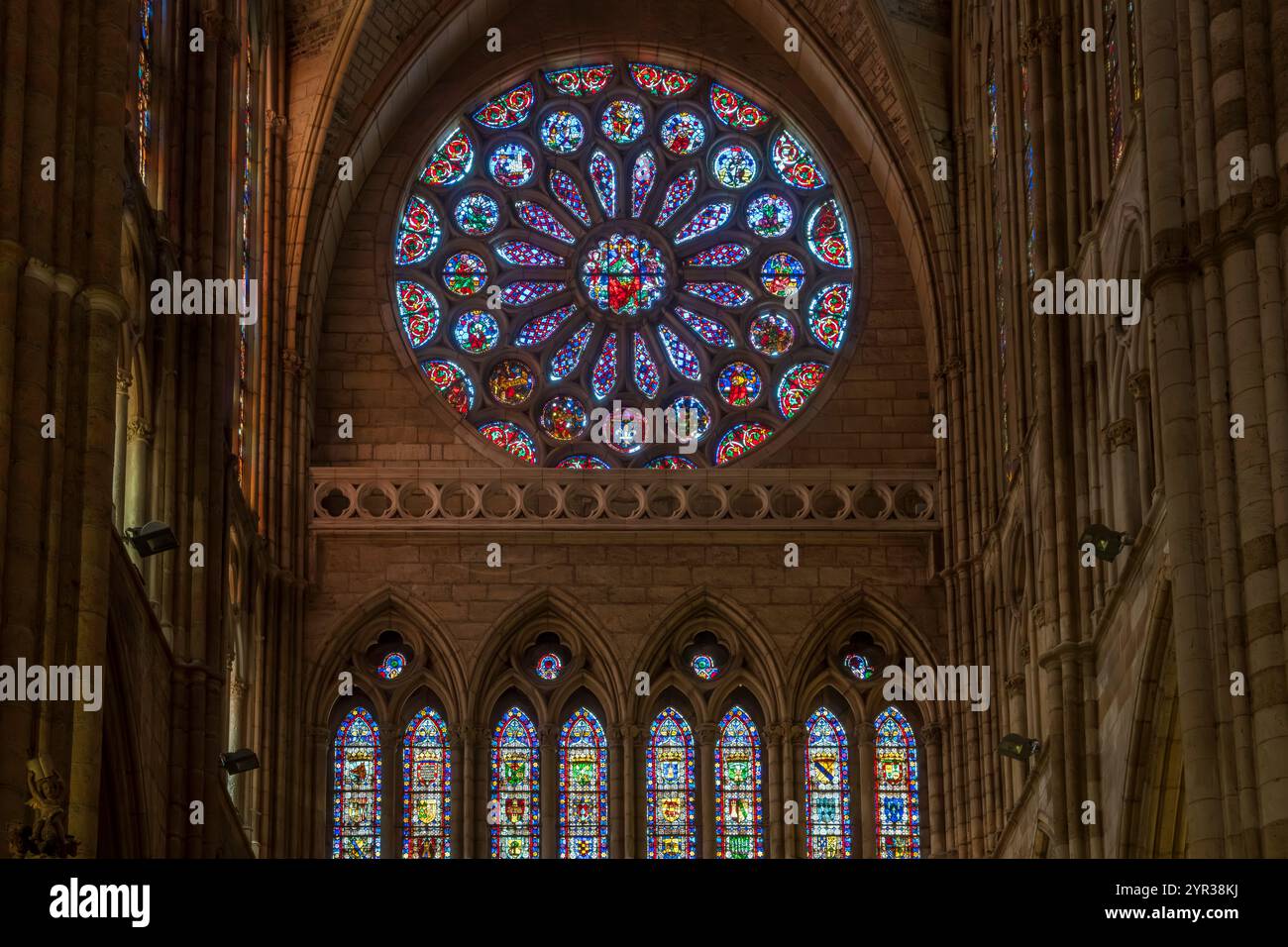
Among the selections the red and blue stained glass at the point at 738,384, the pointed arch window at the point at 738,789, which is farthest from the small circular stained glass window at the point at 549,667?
the red and blue stained glass at the point at 738,384

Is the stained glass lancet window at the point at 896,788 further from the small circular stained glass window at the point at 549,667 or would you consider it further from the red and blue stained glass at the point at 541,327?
the red and blue stained glass at the point at 541,327

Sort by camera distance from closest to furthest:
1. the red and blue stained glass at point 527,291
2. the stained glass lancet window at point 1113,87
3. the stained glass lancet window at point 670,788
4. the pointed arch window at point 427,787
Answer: the stained glass lancet window at point 1113,87 < the pointed arch window at point 427,787 < the stained glass lancet window at point 670,788 < the red and blue stained glass at point 527,291

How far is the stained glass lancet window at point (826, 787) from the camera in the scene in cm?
3128

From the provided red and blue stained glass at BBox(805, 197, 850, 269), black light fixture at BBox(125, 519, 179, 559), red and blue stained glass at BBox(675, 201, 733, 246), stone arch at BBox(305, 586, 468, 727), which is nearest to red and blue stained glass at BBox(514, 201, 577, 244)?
red and blue stained glass at BBox(675, 201, 733, 246)

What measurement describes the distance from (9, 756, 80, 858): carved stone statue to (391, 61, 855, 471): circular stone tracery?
53.5 feet

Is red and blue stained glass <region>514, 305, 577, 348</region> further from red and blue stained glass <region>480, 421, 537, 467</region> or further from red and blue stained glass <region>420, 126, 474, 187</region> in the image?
red and blue stained glass <region>420, 126, 474, 187</region>

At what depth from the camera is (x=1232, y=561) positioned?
709 inches

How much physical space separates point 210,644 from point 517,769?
7700mm

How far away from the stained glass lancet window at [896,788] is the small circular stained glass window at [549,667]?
12.0 ft

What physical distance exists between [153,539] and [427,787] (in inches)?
407

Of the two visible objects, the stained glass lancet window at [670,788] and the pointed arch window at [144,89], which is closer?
the pointed arch window at [144,89]

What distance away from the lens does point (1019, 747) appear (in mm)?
25688

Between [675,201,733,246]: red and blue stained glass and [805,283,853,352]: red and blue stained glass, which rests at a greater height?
[675,201,733,246]: red and blue stained glass

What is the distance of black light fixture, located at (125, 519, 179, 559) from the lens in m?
21.5
